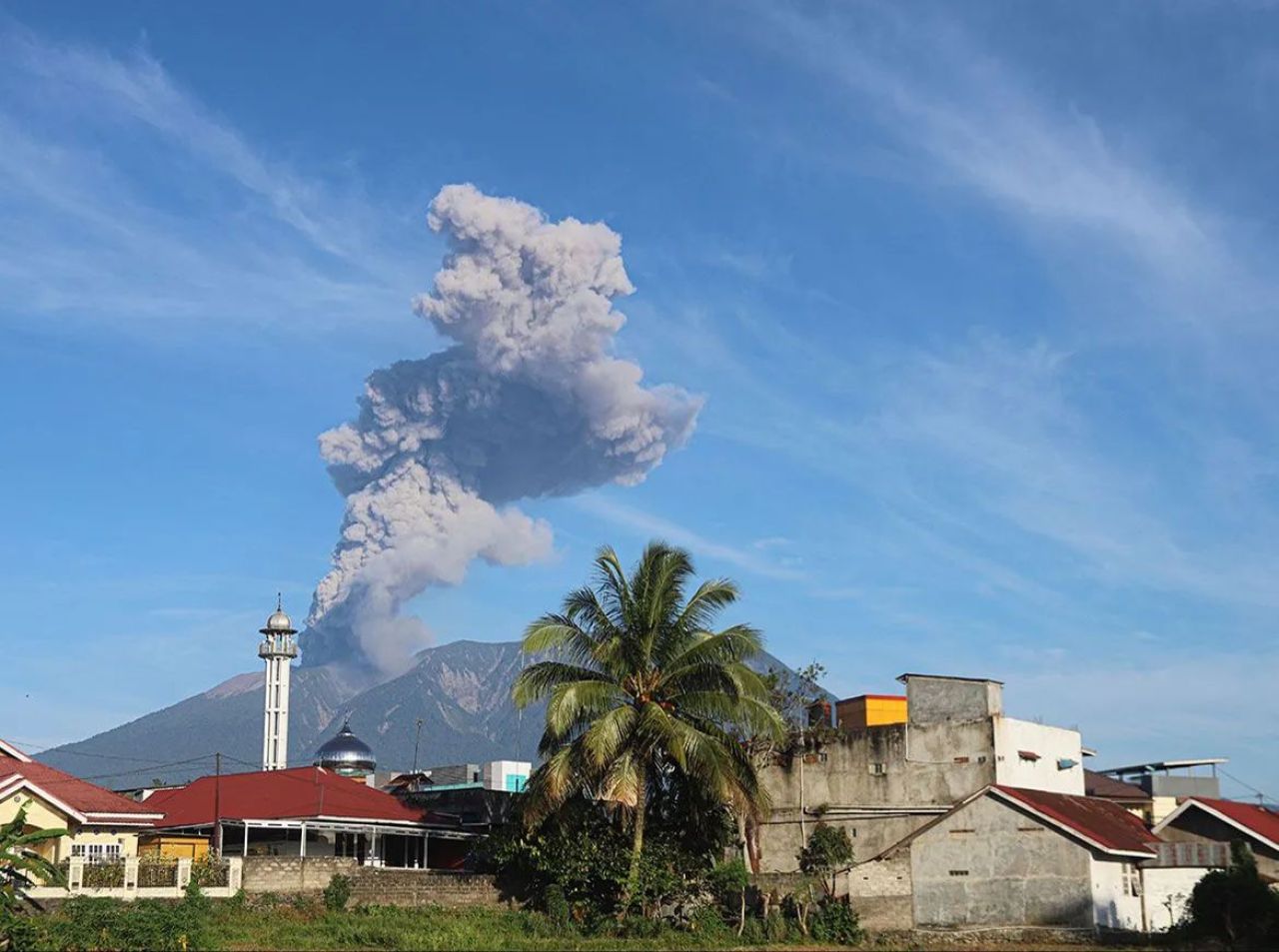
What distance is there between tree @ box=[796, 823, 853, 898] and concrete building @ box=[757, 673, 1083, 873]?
46 cm

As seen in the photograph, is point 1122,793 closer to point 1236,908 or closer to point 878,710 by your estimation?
point 878,710

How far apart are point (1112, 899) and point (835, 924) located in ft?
24.2

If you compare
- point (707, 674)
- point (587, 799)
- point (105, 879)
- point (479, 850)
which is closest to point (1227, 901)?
point (707, 674)

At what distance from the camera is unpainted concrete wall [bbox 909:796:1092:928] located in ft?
129

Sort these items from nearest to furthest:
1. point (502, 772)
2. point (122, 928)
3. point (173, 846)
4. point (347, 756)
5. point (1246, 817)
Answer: point (122, 928) < point (1246, 817) < point (173, 846) < point (502, 772) < point (347, 756)

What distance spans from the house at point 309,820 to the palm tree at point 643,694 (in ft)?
31.2

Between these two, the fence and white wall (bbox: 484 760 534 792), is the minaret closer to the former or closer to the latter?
white wall (bbox: 484 760 534 792)

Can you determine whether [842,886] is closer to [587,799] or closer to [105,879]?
[587,799]

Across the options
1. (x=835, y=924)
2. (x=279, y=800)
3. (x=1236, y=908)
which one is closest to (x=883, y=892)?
(x=835, y=924)

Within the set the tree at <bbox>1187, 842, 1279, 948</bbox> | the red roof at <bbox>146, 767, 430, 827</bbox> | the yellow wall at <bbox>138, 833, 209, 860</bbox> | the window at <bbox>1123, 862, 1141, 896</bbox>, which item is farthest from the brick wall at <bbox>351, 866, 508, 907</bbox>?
the tree at <bbox>1187, 842, 1279, 948</bbox>

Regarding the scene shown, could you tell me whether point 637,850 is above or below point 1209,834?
below

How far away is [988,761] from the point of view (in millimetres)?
43625

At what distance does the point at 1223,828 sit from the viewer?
42.8 meters

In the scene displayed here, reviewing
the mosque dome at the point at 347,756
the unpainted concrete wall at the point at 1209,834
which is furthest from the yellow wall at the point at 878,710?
the mosque dome at the point at 347,756
